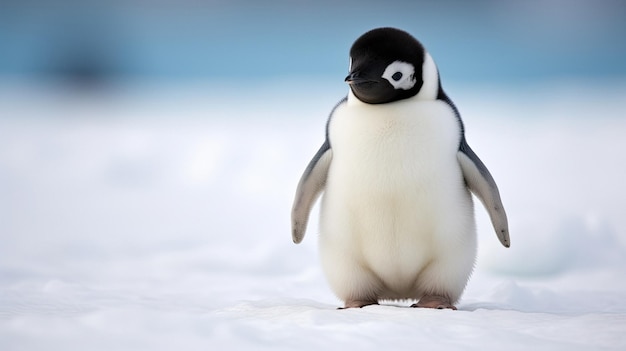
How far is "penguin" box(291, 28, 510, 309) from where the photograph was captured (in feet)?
6.07

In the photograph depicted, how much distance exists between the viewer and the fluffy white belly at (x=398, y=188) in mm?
1852

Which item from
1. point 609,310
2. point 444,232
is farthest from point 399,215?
point 609,310

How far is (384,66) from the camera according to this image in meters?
1.84

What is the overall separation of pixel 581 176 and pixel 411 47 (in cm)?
346

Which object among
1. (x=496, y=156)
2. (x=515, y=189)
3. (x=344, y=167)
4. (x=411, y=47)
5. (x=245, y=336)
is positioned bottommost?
(x=245, y=336)

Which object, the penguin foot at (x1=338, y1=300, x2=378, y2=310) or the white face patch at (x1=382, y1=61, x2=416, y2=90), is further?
the penguin foot at (x1=338, y1=300, x2=378, y2=310)

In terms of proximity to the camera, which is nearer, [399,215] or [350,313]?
[350,313]

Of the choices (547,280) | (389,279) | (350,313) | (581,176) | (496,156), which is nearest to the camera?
(350,313)

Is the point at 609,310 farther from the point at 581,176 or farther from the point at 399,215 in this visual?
the point at 581,176

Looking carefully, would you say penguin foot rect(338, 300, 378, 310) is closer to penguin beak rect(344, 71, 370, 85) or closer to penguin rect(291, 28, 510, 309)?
penguin rect(291, 28, 510, 309)

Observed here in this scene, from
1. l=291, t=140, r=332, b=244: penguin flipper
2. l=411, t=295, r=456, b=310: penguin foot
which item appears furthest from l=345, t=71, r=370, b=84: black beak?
l=411, t=295, r=456, b=310: penguin foot

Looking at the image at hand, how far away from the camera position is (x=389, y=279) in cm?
199

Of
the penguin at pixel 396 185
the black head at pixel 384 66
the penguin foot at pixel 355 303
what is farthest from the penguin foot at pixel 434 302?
the black head at pixel 384 66

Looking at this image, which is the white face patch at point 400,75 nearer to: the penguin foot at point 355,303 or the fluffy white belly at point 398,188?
the fluffy white belly at point 398,188
